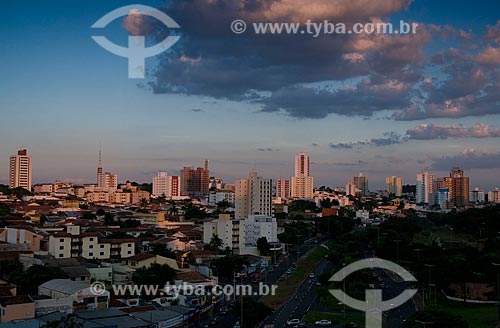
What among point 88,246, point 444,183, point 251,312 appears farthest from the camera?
point 444,183

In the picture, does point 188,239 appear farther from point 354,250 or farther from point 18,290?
point 18,290

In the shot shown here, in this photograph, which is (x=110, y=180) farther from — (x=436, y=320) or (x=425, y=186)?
(x=436, y=320)

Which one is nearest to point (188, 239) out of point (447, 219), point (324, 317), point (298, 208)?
point (324, 317)

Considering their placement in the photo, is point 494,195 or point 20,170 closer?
point 20,170

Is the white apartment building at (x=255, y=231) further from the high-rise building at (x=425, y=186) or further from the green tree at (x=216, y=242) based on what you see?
the high-rise building at (x=425, y=186)

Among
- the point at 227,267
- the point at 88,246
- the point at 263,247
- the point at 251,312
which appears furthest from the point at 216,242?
the point at 251,312

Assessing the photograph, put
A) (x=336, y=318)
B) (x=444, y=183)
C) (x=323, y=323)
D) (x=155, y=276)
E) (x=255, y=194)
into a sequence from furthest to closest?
1. (x=444, y=183)
2. (x=255, y=194)
3. (x=155, y=276)
4. (x=336, y=318)
5. (x=323, y=323)

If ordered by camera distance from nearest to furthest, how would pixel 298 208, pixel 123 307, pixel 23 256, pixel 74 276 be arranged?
pixel 123 307
pixel 74 276
pixel 23 256
pixel 298 208
